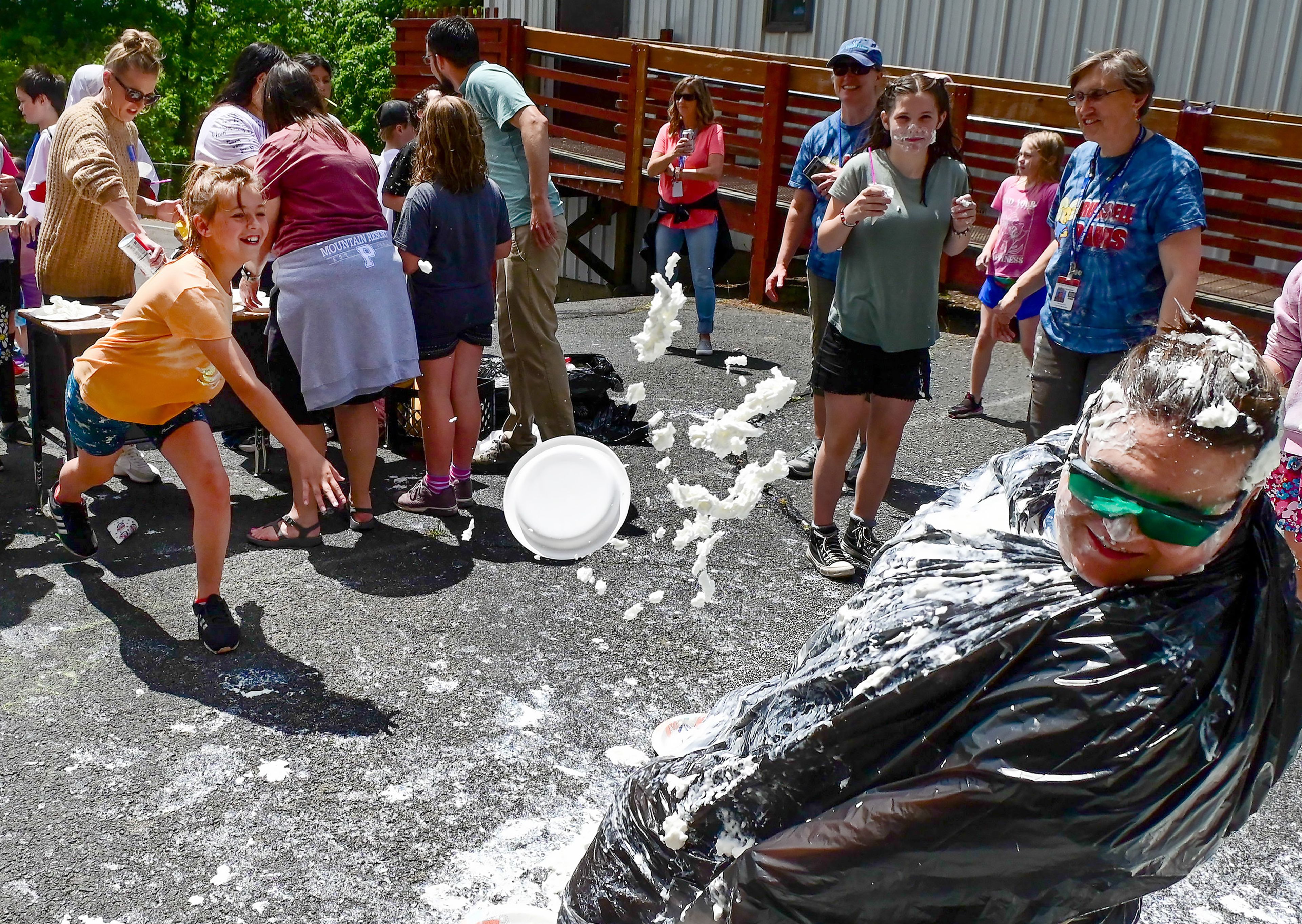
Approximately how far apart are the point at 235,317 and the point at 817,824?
4.05 m

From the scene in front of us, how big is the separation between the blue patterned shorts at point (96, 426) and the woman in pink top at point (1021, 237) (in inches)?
175

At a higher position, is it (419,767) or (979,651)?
(979,651)

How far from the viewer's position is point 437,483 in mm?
4844

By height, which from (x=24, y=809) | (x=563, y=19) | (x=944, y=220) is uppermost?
(x=563, y=19)

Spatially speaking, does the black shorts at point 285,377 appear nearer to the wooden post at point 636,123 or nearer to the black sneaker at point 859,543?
the black sneaker at point 859,543

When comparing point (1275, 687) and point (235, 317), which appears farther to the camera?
point (235, 317)

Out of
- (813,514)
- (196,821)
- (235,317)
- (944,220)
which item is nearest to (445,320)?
(235,317)

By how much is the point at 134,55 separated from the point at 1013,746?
15.9 feet

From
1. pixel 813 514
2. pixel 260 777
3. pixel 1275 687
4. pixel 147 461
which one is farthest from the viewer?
pixel 147 461

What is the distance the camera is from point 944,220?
13.6ft

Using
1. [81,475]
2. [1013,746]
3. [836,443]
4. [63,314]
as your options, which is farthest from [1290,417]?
[63,314]

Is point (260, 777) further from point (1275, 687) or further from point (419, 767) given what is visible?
point (1275, 687)

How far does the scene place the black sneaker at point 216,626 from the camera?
356cm

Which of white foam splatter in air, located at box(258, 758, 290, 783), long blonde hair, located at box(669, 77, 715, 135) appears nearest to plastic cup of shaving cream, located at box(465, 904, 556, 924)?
white foam splatter in air, located at box(258, 758, 290, 783)
